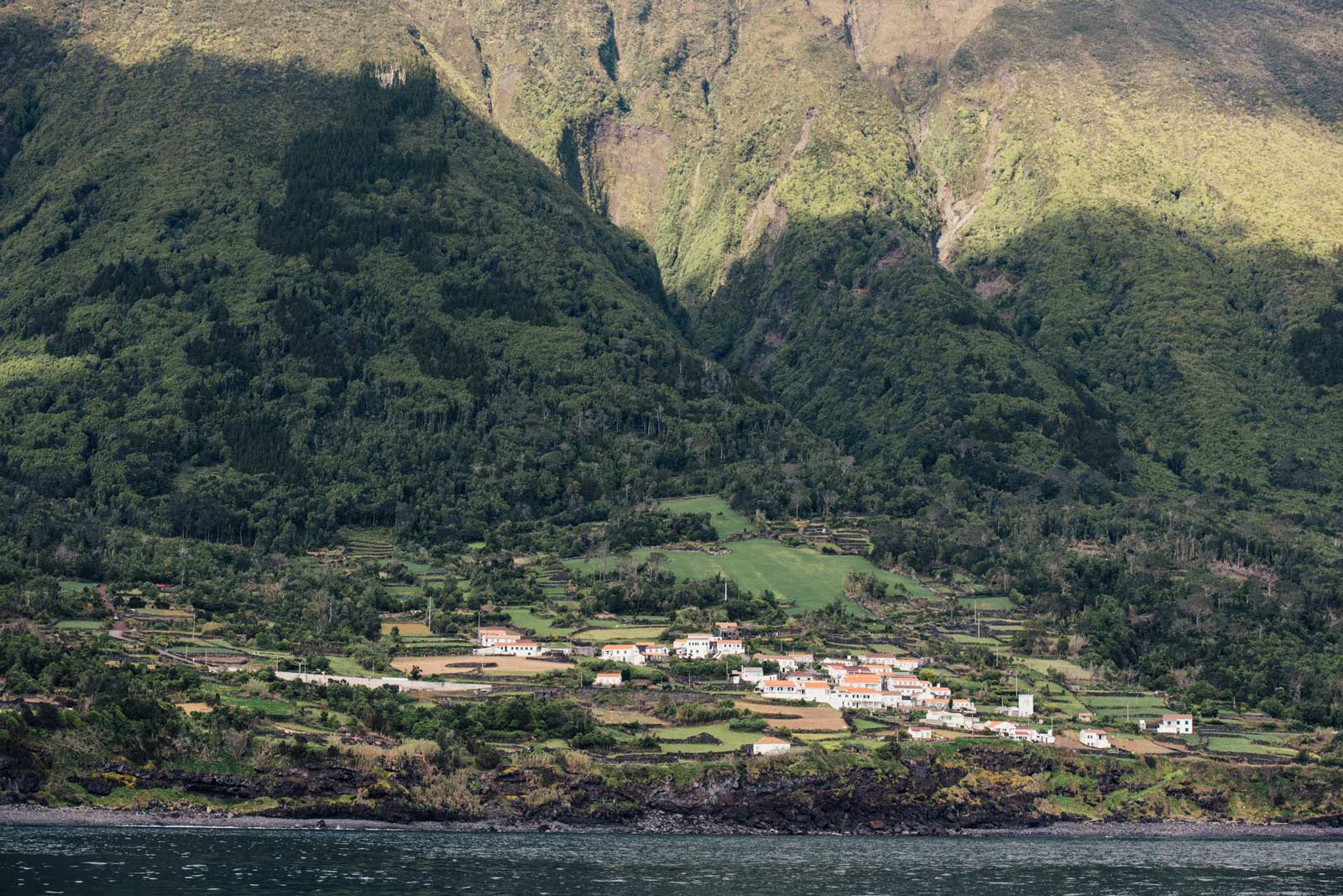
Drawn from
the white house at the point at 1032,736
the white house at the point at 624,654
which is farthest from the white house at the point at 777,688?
the white house at the point at 1032,736

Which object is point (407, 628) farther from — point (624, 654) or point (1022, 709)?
point (1022, 709)

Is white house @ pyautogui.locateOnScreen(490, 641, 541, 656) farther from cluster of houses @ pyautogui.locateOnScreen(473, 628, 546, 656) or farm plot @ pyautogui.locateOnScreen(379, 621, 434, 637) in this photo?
farm plot @ pyautogui.locateOnScreen(379, 621, 434, 637)

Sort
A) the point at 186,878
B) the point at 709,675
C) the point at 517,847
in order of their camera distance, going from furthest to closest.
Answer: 1. the point at 709,675
2. the point at 517,847
3. the point at 186,878

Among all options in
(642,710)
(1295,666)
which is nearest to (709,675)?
(642,710)

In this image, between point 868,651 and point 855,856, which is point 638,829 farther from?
point 868,651

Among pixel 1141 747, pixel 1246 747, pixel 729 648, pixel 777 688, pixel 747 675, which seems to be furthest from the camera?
pixel 729 648

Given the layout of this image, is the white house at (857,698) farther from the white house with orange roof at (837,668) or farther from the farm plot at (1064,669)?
the farm plot at (1064,669)

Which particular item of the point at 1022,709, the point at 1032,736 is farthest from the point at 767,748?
the point at 1022,709
